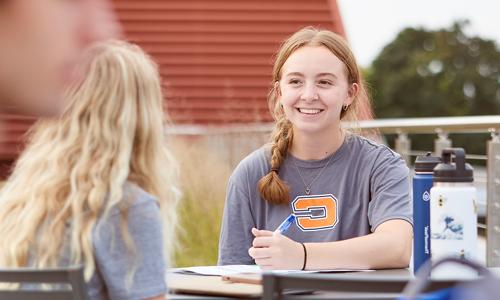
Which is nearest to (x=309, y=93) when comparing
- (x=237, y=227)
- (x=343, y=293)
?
(x=237, y=227)

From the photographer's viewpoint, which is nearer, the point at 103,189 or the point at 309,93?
the point at 103,189

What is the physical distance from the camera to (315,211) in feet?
9.07

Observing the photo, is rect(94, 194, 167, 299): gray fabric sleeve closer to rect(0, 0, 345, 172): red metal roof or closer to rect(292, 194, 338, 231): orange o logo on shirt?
rect(292, 194, 338, 231): orange o logo on shirt

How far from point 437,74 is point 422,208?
48858 mm

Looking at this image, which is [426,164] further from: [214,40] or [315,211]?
[214,40]

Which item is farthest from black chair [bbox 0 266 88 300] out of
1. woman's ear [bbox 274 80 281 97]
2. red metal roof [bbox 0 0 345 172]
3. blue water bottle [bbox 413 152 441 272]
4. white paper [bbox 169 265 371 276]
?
red metal roof [bbox 0 0 345 172]

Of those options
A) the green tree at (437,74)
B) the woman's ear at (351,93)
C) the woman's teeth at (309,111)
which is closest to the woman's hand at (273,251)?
the woman's teeth at (309,111)

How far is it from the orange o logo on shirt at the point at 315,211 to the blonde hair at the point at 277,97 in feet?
0.15

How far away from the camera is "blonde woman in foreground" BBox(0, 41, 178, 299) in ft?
6.28

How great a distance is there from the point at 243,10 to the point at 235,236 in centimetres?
1023

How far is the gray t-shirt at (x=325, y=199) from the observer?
2729 millimetres

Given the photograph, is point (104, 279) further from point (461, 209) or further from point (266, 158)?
point (266, 158)

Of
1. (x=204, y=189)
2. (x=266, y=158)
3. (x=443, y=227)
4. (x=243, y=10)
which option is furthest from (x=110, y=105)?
(x=243, y=10)

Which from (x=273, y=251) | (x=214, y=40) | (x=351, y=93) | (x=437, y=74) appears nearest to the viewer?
(x=273, y=251)
